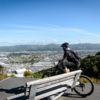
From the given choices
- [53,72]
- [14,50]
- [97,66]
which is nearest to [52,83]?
[53,72]

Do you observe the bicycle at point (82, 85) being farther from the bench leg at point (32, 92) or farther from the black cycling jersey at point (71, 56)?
the bench leg at point (32, 92)

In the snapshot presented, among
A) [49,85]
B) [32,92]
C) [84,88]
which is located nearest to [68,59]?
[84,88]

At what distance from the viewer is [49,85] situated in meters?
2.98

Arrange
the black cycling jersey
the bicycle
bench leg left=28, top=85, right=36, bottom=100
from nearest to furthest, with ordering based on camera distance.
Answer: bench leg left=28, top=85, right=36, bottom=100 → the black cycling jersey → the bicycle

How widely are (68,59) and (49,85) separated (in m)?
1.20

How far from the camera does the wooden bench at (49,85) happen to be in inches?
104

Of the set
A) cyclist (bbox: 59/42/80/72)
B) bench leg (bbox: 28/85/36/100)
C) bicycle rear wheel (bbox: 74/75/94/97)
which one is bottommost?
bicycle rear wheel (bbox: 74/75/94/97)

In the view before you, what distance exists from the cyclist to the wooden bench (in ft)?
1.51

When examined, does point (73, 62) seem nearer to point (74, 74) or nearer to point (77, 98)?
point (74, 74)

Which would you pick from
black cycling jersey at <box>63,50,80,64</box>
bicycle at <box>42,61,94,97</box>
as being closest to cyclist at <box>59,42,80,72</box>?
black cycling jersey at <box>63,50,80,64</box>

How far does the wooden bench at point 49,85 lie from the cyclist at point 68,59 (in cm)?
46

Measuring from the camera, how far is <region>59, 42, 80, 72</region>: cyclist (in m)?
3.81

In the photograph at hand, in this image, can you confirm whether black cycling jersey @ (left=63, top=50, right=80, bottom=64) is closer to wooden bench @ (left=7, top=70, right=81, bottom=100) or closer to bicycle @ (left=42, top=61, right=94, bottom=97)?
bicycle @ (left=42, top=61, right=94, bottom=97)

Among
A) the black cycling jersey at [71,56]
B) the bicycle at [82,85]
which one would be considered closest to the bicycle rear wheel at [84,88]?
the bicycle at [82,85]
